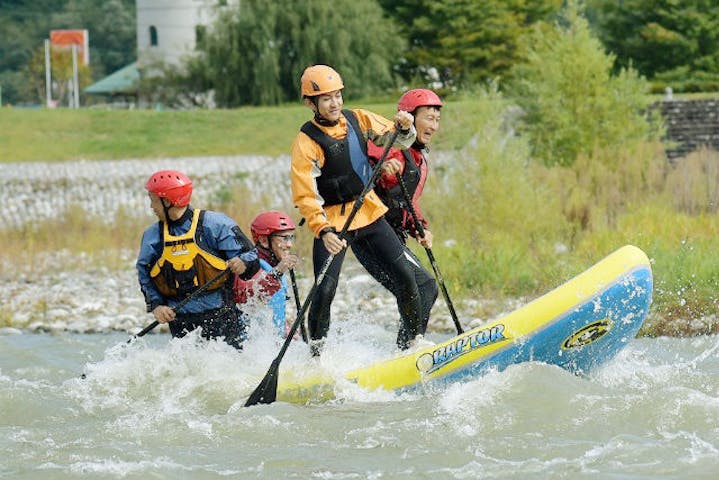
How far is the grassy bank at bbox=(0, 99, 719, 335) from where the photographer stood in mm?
12914

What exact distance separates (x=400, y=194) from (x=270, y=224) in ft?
2.76

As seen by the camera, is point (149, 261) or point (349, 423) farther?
point (149, 261)

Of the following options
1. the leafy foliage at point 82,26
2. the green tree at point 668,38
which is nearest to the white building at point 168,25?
the green tree at point 668,38

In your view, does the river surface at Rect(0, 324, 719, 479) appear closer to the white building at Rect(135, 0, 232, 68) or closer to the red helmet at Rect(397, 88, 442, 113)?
the red helmet at Rect(397, 88, 442, 113)

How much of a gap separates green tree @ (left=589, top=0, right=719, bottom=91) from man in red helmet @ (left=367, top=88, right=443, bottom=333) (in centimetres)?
3085

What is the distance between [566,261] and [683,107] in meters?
16.5

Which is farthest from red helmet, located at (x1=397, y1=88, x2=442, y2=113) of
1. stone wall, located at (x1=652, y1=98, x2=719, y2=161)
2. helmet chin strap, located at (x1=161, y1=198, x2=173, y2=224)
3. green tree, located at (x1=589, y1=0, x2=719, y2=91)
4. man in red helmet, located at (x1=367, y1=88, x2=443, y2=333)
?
green tree, located at (x1=589, y1=0, x2=719, y2=91)

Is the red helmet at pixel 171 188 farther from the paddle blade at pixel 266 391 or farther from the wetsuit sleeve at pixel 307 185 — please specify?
the paddle blade at pixel 266 391

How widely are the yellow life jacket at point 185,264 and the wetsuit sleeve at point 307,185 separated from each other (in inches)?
28.2

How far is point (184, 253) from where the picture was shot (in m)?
8.81

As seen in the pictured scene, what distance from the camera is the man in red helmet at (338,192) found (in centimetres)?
845

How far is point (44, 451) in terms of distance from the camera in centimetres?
782

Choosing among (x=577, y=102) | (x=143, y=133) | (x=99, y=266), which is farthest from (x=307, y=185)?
(x=143, y=133)

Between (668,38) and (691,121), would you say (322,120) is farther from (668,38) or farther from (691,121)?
(668,38)
